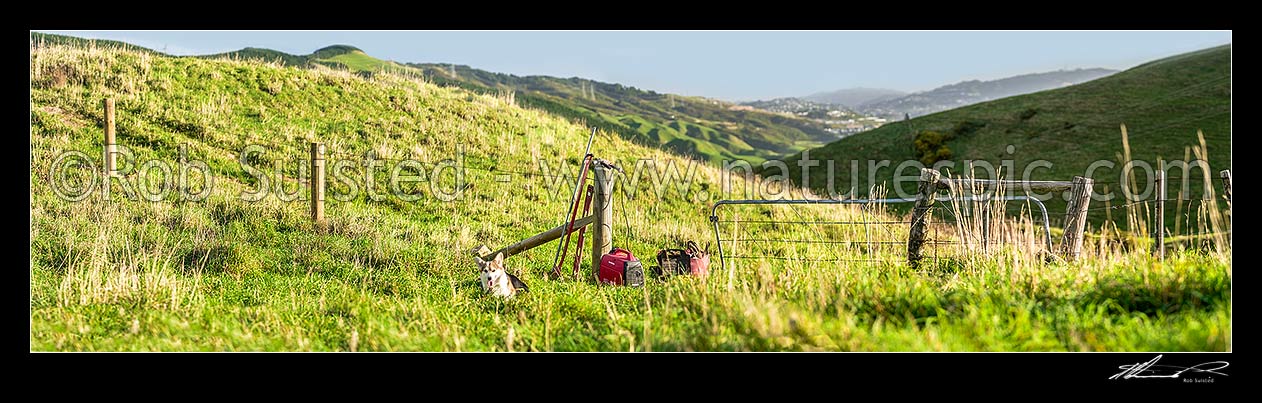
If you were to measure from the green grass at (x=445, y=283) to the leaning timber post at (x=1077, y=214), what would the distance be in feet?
1.42

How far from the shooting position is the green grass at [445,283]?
5.28m

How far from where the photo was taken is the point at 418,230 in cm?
1202

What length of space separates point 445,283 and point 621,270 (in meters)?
2.10

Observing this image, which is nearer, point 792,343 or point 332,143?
point 792,343

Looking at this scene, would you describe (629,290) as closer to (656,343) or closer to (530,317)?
(530,317)

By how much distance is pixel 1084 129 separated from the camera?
33.2 m

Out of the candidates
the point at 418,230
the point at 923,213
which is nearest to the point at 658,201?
the point at 418,230

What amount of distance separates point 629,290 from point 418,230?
17.4ft

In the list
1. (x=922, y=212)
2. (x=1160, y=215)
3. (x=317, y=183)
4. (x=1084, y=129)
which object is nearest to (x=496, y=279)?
(x=922, y=212)

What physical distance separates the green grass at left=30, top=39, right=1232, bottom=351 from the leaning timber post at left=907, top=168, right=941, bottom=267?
0.25 metres
